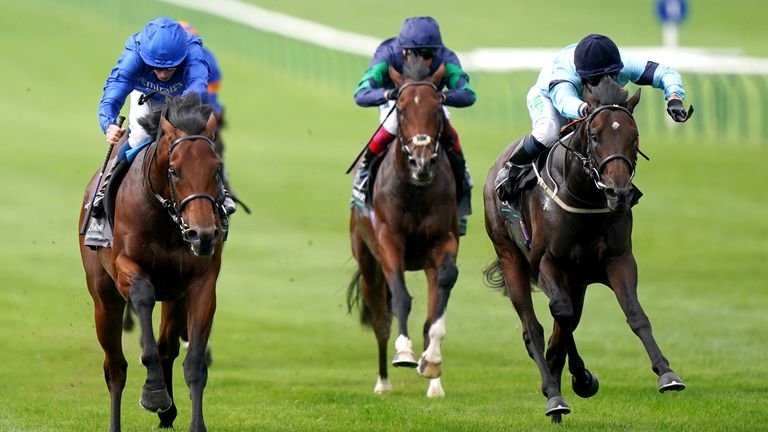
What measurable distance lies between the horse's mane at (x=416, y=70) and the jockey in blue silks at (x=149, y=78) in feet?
5.87

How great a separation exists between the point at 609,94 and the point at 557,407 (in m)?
1.94

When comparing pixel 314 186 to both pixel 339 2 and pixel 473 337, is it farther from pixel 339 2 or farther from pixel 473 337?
pixel 339 2

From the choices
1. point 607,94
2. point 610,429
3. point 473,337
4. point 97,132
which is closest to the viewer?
point 607,94

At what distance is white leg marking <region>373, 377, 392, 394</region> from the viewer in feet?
41.2

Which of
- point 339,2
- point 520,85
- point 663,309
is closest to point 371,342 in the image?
point 663,309

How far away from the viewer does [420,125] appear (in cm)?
1057

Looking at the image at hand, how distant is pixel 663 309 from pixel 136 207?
33.6 ft

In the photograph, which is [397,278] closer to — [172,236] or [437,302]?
[437,302]

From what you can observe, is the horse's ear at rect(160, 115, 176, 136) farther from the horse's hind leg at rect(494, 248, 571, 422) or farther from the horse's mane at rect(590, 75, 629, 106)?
the horse's hind leg at rect(494, 248, 571, 422)

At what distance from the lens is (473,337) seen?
16.5 m

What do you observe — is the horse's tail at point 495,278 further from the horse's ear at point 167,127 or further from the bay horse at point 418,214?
the horse's ear at point 167,127

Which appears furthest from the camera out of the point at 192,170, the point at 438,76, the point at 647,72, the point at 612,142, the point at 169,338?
the point at 438,76

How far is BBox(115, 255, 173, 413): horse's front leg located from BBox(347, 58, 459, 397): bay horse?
2.20 m

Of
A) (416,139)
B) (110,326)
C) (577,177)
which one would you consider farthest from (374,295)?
(577,177)
